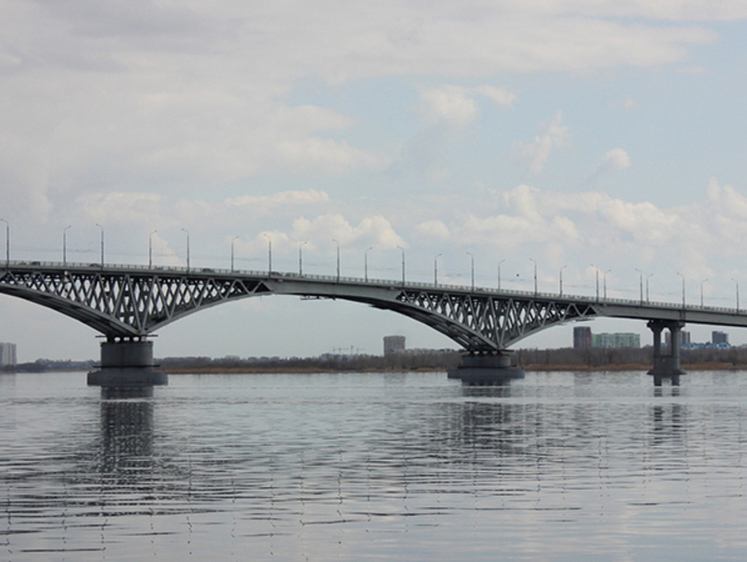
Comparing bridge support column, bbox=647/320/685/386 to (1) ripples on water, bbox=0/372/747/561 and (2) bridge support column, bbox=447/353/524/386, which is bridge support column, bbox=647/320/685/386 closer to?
(2) bridge support column, bbox=447/353/524/386

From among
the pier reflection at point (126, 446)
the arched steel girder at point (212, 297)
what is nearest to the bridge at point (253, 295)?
the arched steel girder at point (212, 297)

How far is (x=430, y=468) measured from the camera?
2766cm

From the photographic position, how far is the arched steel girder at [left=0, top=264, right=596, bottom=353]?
387 feet

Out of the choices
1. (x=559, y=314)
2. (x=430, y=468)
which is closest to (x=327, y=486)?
(x=430, y=468)

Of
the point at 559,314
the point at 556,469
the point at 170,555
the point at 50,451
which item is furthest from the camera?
the point at 559,314

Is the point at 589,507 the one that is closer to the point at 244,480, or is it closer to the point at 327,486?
the point at 327,486

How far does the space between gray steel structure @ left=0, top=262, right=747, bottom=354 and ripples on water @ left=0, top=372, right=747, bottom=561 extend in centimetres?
7627

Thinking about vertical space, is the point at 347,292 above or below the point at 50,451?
above

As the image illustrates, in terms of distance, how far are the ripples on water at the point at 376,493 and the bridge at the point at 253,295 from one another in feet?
251

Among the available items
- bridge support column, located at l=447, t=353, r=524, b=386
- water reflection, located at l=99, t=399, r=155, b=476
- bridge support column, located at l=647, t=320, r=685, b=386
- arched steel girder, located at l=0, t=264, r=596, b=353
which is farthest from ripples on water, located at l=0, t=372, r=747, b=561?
bridge support column, located at l=647, t=320, r=685, b=386

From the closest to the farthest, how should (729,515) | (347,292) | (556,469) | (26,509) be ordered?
(729,515), (26,509), (556,469), (347,292)

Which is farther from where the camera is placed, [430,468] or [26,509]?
[430,468]

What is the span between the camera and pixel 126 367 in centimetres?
12756

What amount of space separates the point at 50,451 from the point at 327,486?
13779mm
